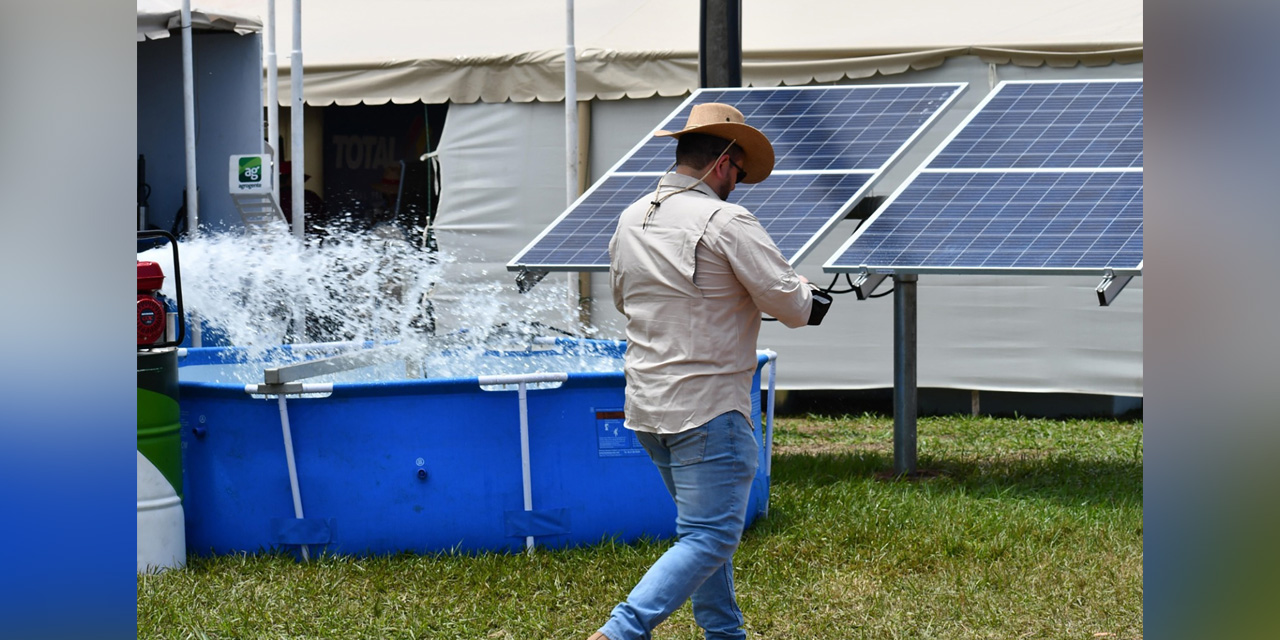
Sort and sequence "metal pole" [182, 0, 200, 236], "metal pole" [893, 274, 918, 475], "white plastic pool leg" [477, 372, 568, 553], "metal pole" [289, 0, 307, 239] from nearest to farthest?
"white plastic pool leg" [477, 372, 568, 553]
"metal pole" [893, 274, 918, 475]
"metal pole" [182, 0, 200, 236]
"metal pole" [289, 0, 307, 239]

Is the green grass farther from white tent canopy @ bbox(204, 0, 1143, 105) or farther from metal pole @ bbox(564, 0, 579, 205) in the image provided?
white tent canopy @ bbox(204, 0, 1143, 105)

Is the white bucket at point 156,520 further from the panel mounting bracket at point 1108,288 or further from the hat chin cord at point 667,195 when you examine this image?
the panel mounting bracket at point 1108,288

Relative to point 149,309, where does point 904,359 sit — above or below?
below

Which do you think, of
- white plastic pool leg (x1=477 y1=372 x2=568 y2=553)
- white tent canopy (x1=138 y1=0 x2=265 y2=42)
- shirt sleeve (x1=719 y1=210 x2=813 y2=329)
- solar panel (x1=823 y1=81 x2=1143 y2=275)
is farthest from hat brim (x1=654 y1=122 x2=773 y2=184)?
white tent canopy (x1=138 y1=0 x2=265 y2=42)

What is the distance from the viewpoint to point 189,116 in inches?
324

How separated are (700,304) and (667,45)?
658 centimetres

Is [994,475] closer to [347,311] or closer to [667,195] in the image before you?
[347,311]

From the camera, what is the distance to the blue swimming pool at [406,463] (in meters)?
5.32

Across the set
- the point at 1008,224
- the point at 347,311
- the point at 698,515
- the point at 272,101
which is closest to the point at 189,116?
the point at 272,101

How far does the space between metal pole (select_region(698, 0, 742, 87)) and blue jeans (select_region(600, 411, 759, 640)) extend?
437 centimetres

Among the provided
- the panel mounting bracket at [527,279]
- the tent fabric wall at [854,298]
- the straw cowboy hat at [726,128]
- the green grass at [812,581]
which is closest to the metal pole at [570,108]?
the tent fabric wall at [854,298]

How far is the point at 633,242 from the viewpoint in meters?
3.75

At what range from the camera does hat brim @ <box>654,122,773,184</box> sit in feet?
12.3
